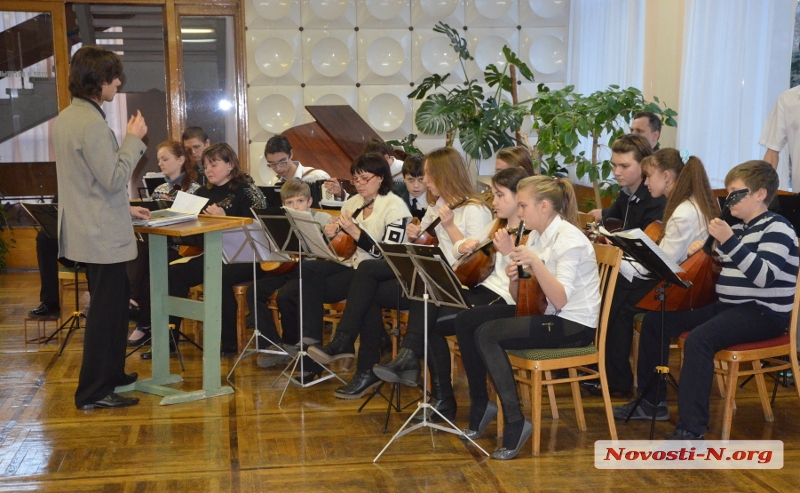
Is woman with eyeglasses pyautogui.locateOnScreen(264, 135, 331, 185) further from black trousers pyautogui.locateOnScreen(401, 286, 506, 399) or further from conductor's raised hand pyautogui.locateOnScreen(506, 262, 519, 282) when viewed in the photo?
conductor's raised hand pyautogui.locateOnScreen(506, 262, 519, 282)

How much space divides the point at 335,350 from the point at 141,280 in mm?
1626

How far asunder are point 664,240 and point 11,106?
6701 millimetres

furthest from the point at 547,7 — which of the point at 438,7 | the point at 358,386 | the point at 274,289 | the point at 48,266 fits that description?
the point at 358,386

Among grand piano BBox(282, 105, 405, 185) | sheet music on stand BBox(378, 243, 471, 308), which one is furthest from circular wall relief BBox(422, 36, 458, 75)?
sheet music on stand BBox(378, 243, 471, 308)

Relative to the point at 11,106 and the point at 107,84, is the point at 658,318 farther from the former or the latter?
the point at 11,106

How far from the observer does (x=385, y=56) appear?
7.98m

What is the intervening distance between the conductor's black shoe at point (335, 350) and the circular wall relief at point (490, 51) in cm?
461

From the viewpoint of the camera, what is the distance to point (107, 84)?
12.1ft

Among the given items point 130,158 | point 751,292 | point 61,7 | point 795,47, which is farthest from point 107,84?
point 61,7

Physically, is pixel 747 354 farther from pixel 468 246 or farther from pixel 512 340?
pixel 468 246

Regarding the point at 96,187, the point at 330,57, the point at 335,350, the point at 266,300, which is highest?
the point at 330,57

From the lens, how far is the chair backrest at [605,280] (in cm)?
323

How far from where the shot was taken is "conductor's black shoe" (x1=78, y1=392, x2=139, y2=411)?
391 centimetres

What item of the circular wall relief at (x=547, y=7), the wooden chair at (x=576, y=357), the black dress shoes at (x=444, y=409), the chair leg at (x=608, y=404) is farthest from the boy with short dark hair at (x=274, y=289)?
the circular wall relief at (x=547, y=7)
